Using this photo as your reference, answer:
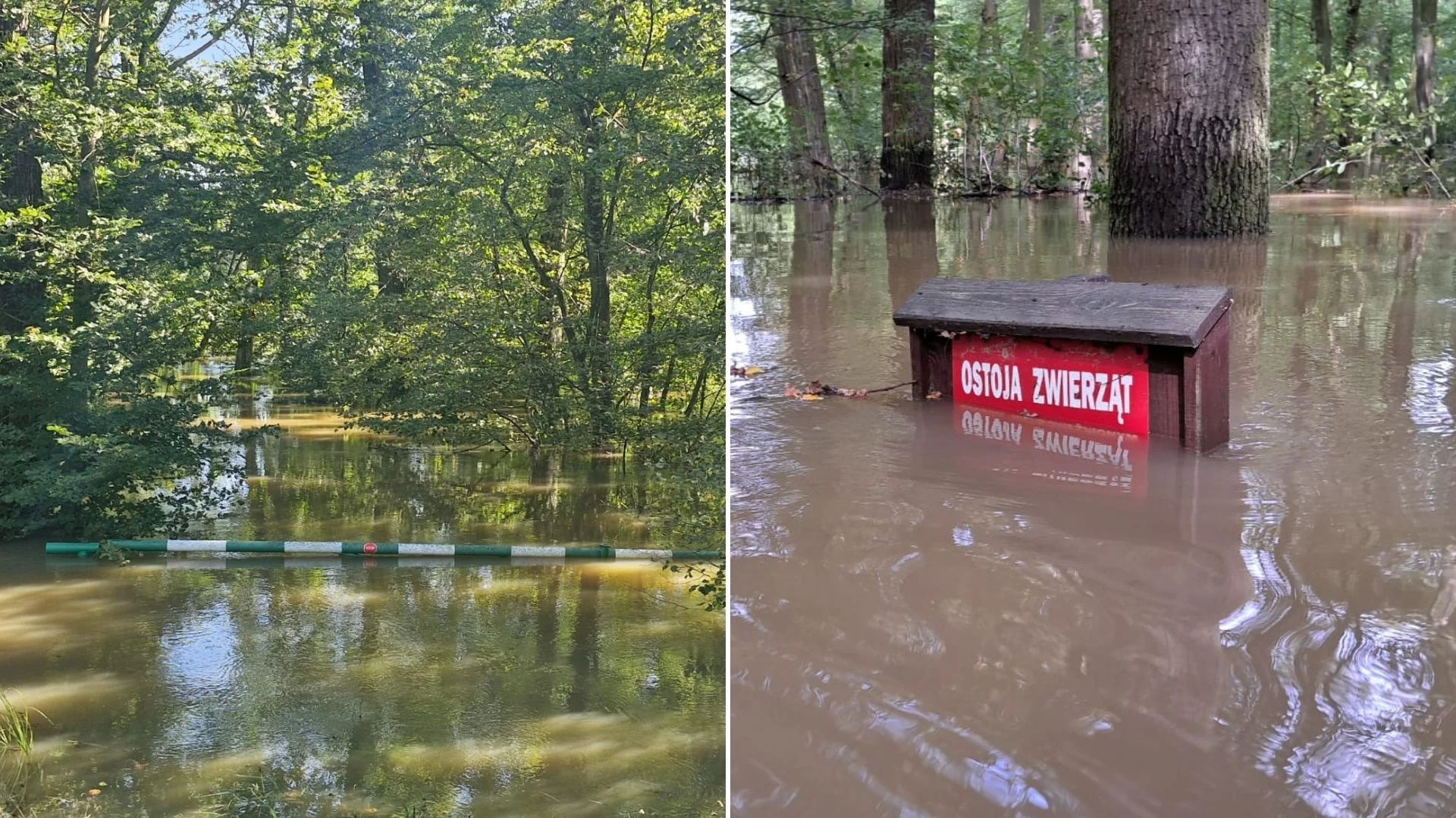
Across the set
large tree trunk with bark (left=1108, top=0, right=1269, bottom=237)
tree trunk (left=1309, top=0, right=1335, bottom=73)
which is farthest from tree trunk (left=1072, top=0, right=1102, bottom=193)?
large tree trunk with bark (left=1108, top=0, right=1269, bottom=237)

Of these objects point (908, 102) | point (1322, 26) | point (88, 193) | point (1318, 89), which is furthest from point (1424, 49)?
point (88, 193)

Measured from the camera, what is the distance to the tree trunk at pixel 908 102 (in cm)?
991

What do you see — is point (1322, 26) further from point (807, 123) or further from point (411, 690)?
point (411, 690)

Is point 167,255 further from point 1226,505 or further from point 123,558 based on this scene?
point 1226,505

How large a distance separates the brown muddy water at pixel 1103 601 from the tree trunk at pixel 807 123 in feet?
26.7

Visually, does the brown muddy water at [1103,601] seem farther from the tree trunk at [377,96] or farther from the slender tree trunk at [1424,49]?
the slender tree trunk at [1424,49]

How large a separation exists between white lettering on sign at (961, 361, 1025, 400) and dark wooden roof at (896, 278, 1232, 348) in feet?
0.37

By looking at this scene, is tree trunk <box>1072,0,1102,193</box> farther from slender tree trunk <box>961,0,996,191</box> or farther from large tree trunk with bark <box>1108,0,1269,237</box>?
large tree trunk with bark <box>1108,0,1269,237</box>

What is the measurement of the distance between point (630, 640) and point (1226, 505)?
4.00 ft

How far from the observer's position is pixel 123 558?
2514mm

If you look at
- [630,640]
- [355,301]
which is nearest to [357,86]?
[355,301]

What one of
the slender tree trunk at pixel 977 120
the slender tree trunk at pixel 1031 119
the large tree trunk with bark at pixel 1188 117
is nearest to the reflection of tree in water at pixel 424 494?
the large tree trunk with bark at pixel 1188 117

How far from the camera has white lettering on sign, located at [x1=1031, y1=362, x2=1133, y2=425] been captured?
3084mm

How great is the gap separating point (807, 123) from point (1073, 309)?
10.1 metres
